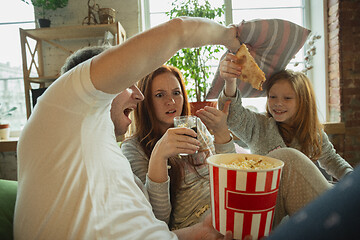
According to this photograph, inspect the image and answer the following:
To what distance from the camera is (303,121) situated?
5.36 feet

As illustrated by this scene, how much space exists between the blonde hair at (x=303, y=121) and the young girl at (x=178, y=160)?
50 cm

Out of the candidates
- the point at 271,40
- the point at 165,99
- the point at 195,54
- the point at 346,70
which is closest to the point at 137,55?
the point at 165,99

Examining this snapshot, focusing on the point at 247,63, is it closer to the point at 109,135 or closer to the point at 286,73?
the point at 286,73

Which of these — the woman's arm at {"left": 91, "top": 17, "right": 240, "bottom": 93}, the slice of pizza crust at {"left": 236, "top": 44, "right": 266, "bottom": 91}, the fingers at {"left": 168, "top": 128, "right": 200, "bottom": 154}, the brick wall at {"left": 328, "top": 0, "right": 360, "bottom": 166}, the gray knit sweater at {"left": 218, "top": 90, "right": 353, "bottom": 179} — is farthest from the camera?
the brick wall at {"left": 328, "top": 0, "right": 360, "bottom": 166}

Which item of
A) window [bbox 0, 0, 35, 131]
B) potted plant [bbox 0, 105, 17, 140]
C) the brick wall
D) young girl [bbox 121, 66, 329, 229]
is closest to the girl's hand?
young girl [bbox 121, 66, 329, 229]

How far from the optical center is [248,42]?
1216 millimetres

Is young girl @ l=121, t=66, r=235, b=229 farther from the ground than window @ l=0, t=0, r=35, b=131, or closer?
closer

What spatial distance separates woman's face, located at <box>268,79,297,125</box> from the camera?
1.59 metres

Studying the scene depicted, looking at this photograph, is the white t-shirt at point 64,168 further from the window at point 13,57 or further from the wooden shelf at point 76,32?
the window at point 13,57

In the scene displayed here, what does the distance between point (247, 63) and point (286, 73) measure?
0.62 meters

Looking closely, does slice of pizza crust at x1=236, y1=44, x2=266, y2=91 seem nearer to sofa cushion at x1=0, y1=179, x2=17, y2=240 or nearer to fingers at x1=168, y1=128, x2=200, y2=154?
fingers at x1=168, y1=128, x2=200, y2=154

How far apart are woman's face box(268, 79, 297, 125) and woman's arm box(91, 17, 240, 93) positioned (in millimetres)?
1157

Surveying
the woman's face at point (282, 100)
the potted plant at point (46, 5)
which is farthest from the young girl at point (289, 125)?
the potted plant at point (46, 5)

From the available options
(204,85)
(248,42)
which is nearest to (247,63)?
(248,42)
